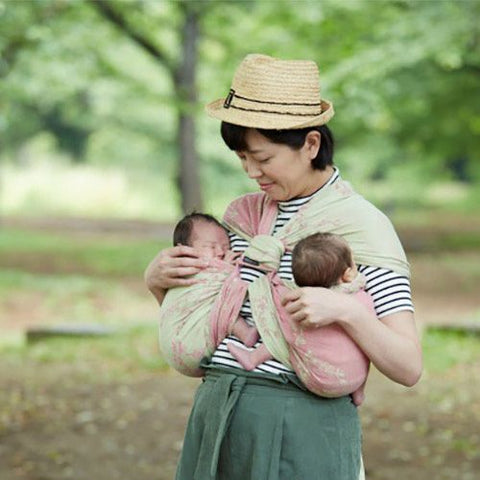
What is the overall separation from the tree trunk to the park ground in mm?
3784

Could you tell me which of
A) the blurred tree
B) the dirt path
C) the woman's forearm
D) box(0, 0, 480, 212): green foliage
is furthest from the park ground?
the blurred tree

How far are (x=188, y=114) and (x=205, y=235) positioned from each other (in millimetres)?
14693

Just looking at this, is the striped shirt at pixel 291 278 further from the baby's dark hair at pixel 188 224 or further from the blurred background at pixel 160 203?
the blurred background at pixel 160 203

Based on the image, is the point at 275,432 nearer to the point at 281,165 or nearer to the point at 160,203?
the point at 281,165

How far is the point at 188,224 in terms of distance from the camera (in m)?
2.77

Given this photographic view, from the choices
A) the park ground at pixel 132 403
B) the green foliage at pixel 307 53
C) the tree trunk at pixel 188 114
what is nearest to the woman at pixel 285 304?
the park ground at pixel 132 403

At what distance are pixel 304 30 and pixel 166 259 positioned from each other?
12049 millimetres

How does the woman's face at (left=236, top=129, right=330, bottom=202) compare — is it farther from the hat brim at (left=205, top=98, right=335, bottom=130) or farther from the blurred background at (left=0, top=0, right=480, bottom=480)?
the blurred background at (left=0, top=0, right=480, bottom=480)

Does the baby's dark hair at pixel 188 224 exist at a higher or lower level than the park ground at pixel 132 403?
higher

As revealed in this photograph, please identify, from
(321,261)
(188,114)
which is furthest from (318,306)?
(188,114)

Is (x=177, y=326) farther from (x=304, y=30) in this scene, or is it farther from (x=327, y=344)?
(x=304, y=30)

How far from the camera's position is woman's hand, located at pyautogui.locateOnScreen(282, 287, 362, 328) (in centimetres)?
234

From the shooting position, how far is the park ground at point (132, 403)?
19.4ft

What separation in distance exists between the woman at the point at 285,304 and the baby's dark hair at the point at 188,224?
107mm
